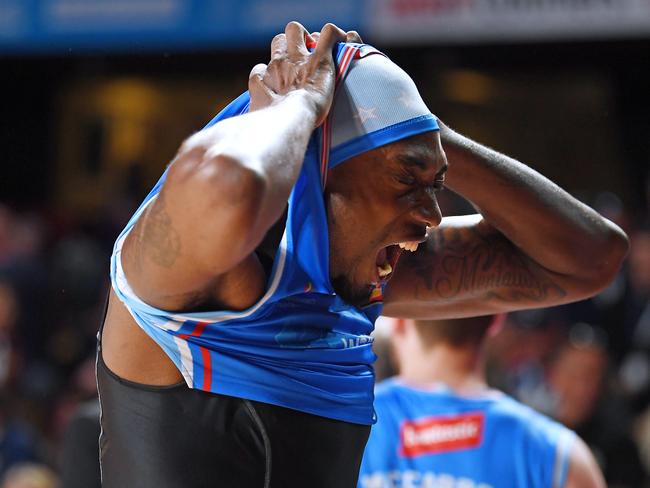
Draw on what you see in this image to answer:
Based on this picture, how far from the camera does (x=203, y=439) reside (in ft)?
6.35

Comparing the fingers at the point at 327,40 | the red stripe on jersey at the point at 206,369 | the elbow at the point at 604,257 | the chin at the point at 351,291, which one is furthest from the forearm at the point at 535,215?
the red stripe on jersey at the point at 206,369

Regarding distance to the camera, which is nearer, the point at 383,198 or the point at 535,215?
the point at 383,198

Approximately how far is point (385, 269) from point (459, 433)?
130 cm

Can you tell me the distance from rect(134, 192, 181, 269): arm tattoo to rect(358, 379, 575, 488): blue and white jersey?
1764mm

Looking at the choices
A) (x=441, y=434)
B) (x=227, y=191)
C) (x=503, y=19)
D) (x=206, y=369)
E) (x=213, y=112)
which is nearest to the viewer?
(x=227, y=191)

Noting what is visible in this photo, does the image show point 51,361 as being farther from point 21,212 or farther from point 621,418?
point 621,418

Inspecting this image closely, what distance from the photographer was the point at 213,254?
164 cm

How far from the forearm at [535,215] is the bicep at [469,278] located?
4cm

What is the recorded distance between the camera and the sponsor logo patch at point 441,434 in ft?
10.8

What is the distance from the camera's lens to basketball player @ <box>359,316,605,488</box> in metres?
3.24

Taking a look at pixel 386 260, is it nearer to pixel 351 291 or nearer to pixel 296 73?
pixel 351 291

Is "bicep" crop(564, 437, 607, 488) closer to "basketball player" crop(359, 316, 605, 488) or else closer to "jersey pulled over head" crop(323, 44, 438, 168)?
"basketball player" crop(359, 316, 605, 488)

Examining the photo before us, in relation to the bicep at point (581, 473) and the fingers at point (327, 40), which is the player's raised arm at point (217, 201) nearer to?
the fingers at point (327, 40)

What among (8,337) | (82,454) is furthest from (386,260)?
(8,337)
